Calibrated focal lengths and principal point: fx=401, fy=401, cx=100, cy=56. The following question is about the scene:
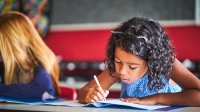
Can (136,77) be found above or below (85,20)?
below

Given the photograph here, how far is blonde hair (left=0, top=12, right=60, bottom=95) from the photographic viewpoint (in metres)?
1.89

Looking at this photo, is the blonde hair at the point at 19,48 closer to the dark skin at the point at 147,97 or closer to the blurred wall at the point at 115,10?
the dark skin at the point at 147,97

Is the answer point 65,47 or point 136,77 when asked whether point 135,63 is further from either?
point 65,47

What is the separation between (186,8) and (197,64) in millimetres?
473

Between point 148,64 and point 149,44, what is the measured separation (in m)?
0.07

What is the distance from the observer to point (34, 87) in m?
1.77

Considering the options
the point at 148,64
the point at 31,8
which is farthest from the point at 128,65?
the point at 31,8

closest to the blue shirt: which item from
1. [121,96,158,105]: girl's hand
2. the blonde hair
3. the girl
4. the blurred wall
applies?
the blonde hair

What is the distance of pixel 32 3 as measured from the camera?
409 centimetres

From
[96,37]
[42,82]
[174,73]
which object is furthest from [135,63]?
[96,37]

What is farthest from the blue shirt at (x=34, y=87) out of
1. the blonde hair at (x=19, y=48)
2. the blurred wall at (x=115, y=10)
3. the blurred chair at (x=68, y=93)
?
the blurred wall at (x=115, y=10)

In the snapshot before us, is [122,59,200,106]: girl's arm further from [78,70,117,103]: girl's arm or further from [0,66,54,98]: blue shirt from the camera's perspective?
[0,66,54,98]: blue shirt

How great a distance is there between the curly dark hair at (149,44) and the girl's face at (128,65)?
0.01 meters

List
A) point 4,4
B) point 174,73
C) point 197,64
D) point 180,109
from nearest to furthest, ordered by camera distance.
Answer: point 180,109 → point 174,73 → point 197,64 → point 4,4
